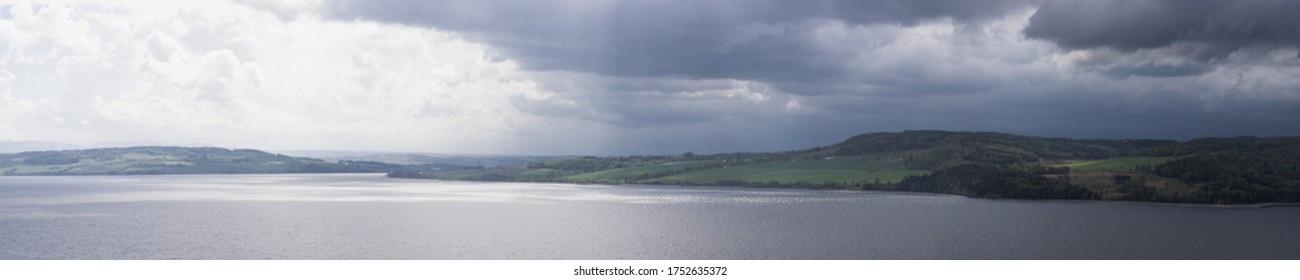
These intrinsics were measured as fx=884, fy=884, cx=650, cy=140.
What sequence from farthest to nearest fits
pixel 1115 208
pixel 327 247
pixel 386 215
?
1. pixel 1115 208
2. pixel 386 215
3. pixel 327 247

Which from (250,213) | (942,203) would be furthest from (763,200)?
(250,213)

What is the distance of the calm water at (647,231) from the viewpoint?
75688mm

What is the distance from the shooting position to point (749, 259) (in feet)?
234

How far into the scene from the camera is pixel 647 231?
309 feet

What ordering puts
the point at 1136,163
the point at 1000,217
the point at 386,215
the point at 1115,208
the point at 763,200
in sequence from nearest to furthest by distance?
1. the point at 1000,217
2. the point at 386,215
3. the point at 1115,208
4. the point at 763,200
5. the point at 1136,163

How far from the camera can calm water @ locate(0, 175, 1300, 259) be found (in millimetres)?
75688

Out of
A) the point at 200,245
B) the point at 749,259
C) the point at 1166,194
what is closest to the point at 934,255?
the point at 749,259

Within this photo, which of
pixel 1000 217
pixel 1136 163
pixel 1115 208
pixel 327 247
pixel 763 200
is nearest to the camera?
pixel 327 247

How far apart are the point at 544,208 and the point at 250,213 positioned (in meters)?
42.5

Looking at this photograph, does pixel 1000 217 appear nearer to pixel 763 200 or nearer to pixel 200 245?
pixel 763 200
